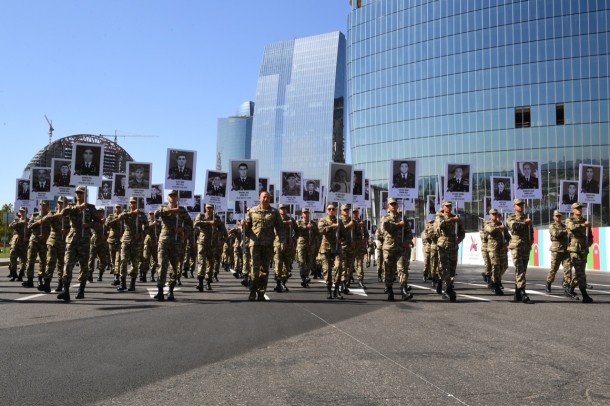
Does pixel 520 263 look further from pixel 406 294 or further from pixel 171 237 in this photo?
pixel 171 237

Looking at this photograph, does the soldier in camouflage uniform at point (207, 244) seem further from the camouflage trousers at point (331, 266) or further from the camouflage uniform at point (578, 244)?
the camouflage uniform at point (578, 244)

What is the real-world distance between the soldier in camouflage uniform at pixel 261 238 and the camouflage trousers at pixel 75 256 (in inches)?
133

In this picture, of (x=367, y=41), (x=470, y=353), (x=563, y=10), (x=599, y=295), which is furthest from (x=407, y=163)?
(x=367, y=41)

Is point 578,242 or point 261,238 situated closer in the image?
point 261,238

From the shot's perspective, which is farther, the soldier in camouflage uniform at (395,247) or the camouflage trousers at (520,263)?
the soldier in camouflage uniform at (395,247)

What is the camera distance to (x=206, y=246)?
15.5 meters

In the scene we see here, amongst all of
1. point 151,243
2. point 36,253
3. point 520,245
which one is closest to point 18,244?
point 36,253

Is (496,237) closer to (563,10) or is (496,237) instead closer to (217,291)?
(217,291)

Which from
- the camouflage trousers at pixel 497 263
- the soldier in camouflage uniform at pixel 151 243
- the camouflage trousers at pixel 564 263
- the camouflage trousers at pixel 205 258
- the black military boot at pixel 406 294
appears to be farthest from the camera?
the soldier in camouflage uniform at pixel 151 243

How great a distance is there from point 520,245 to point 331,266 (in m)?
4.07

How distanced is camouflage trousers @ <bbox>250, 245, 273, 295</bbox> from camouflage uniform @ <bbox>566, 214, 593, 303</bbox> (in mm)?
6460

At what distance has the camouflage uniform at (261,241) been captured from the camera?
12.2 m

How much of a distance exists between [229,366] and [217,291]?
953cm

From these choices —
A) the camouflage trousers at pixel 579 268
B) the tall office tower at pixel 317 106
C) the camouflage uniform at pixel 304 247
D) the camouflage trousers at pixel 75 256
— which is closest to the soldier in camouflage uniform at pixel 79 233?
the camouflage trousers at pixel 75 256
